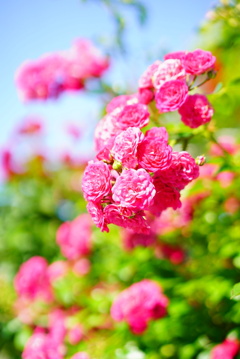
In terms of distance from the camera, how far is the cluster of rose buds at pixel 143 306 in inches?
65.9

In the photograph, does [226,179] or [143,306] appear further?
[226,179]

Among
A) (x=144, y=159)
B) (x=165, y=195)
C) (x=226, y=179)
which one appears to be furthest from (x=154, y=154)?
(x=226, y=179)

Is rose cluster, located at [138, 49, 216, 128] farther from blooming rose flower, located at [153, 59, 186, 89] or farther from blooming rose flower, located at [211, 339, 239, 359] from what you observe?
blooming rose flower, located at [211, 339, 239, 359]

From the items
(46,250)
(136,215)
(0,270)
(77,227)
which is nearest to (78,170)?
(46,250)

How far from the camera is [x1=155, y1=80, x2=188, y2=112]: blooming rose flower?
1091mm

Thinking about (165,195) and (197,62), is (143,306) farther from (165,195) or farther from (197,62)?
(197,62)

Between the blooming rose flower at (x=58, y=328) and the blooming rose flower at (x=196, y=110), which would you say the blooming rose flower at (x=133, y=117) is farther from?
the blooming rose flower at (x=58, y=328)

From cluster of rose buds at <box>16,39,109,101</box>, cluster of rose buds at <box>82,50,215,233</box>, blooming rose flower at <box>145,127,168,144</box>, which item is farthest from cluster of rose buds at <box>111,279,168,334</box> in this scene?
cluster of rose buds at <box>16,39,109,101</box>

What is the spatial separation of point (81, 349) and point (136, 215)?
1191 millimetres

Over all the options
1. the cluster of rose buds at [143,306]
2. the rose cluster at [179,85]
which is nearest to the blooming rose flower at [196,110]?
the rose cluster at [179,85]

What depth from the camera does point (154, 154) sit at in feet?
3.07

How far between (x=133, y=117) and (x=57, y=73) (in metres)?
1.79

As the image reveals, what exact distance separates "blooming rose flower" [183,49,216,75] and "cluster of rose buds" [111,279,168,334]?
0.97m

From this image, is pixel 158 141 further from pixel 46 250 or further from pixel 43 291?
pixel 46 250
